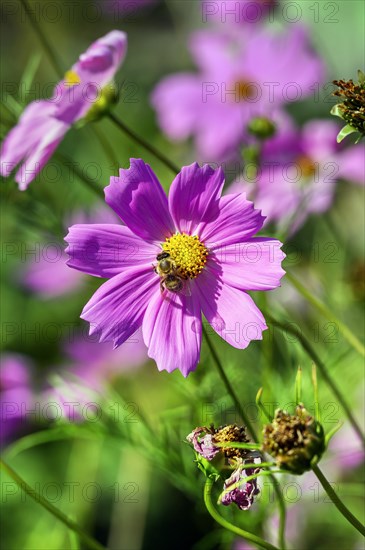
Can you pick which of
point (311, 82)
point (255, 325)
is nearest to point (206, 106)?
point (311, 82)

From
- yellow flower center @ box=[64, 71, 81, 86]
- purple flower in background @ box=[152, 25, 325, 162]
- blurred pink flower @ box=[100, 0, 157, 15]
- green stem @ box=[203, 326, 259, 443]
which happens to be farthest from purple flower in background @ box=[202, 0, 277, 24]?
green stem @ box=[203, 326, 259, 443]

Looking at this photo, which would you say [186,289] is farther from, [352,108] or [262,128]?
[262,128]

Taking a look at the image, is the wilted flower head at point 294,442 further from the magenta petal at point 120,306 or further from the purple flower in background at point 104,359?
the purple flower in background at point 104,359

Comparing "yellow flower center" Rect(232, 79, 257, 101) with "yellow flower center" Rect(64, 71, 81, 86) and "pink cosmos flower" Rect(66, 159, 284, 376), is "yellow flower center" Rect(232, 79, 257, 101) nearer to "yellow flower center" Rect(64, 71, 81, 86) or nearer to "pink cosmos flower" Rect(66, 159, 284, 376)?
"yellow flower center" Rect(64, 71, 81, 86)

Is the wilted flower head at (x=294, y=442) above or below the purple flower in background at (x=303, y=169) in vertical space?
below

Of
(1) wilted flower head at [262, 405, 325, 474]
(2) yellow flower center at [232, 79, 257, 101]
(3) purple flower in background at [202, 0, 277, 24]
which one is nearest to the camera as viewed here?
(1) wilted flower head at [262, 405, 325, 474]

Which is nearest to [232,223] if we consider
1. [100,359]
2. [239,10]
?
[100,359]

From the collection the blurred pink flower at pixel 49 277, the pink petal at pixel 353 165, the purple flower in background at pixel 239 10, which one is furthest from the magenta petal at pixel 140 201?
the purple flower in background at pixel 239 10
